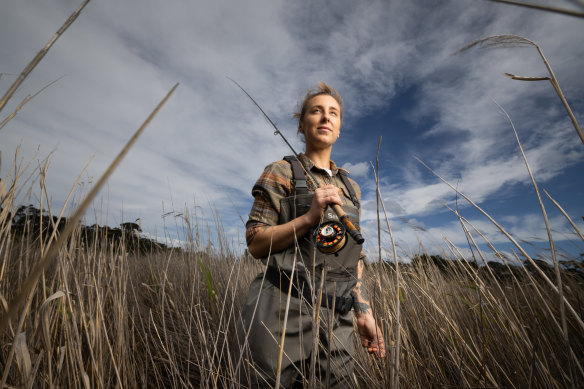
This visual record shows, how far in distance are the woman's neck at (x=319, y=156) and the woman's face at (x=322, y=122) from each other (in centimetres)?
4

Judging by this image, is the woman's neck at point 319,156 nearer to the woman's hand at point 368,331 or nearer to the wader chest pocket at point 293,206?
the wader chest pocket at point 293,206

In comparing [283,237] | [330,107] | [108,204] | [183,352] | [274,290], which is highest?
[330,107]

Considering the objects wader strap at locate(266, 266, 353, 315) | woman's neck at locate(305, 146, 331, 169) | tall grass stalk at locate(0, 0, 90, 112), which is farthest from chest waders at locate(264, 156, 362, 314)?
tall grass stalk at locate(0, 0, 90, 112)

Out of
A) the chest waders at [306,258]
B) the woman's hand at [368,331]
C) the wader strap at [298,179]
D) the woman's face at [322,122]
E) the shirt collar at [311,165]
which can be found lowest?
the woman's hand at [368,331]

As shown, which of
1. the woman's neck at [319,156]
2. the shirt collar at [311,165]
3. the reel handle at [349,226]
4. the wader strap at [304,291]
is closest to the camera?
the reel handle at [349,226]

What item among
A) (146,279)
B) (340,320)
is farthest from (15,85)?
(146,279)

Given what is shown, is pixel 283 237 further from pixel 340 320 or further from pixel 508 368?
pixel 508 368

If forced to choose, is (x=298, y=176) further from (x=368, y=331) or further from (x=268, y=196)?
(x=368, y=331)

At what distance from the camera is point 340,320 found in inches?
64.6

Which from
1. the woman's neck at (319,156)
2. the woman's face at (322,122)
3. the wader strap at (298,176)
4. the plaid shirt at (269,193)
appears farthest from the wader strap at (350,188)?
the plaid shirt at (269,193)

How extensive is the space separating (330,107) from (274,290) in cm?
131

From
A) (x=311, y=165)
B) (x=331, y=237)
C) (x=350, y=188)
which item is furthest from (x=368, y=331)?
(x=311, y=165)

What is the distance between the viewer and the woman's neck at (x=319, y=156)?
1991 mm

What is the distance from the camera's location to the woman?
4.61 feet
